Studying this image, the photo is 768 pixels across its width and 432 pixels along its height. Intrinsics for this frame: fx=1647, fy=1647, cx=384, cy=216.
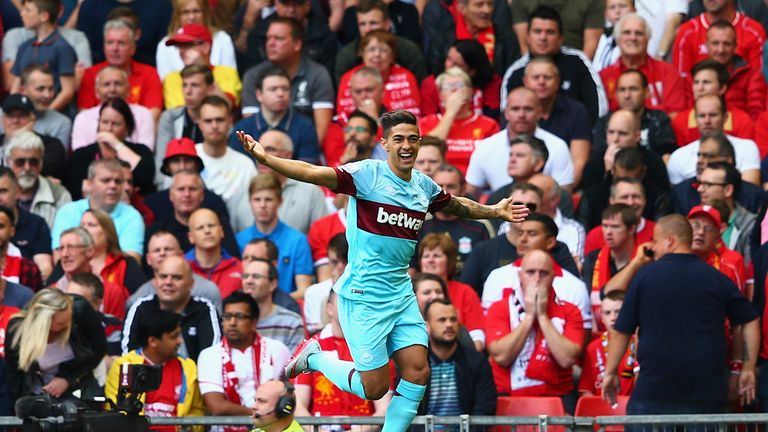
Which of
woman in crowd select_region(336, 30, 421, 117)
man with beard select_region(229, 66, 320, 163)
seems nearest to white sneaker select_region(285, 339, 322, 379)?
man with beard select_region(229, 66, 320, 163)

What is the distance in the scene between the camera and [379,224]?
9.52 metres

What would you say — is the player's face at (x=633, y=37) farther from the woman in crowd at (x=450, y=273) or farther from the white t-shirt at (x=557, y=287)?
the woman in crowd at (x=450, y=273)

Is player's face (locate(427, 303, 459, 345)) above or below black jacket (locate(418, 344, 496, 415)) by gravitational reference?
above

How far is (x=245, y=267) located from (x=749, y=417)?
190 inches

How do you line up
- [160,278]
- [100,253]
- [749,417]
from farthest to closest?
[100,253], [160,278], [749,417]

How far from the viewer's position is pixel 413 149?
954 centimetres

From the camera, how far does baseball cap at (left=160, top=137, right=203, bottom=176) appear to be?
15.5m

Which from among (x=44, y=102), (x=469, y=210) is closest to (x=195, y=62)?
(x=44, y=102)

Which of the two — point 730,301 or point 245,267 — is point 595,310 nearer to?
point 730,301

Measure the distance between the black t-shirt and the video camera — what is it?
3472mm

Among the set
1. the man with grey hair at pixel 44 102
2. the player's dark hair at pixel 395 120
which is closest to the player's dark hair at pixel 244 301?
the player's dark hair at pixel 395 120

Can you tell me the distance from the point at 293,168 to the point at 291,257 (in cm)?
558

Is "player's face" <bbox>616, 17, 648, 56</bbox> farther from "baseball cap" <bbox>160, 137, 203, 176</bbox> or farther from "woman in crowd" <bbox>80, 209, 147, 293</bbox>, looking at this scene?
"woman in crowd" <bbox>80, 209, 147, 293</bbox>

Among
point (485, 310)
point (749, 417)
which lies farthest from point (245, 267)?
point (749, 417)
